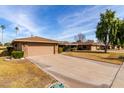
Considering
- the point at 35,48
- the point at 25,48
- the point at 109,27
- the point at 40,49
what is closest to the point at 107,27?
the point at 109,27

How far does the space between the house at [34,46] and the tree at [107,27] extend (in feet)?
47.5

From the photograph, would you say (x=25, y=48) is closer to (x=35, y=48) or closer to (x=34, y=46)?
(x=34, y=46)

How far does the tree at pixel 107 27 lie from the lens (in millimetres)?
36031

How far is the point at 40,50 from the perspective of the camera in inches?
1024

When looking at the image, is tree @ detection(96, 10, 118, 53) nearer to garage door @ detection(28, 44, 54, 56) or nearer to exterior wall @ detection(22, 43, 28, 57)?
garage door @ detection(28, 44, 54, 56)

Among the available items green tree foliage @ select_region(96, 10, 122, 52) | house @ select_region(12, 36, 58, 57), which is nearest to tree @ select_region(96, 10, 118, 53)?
green tree foliage @ select_region(96, 10, 122, 52)

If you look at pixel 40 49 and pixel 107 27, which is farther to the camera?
pixel 107 27

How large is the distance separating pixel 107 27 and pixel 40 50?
1884cm

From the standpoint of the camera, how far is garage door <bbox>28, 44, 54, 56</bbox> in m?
24.3

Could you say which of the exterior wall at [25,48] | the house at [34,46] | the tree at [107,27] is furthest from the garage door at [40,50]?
the tree at [107,27]

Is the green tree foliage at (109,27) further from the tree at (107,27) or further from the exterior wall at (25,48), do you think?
the exterior wall at (25,48)

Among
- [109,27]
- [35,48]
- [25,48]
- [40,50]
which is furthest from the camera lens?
[109,27]
